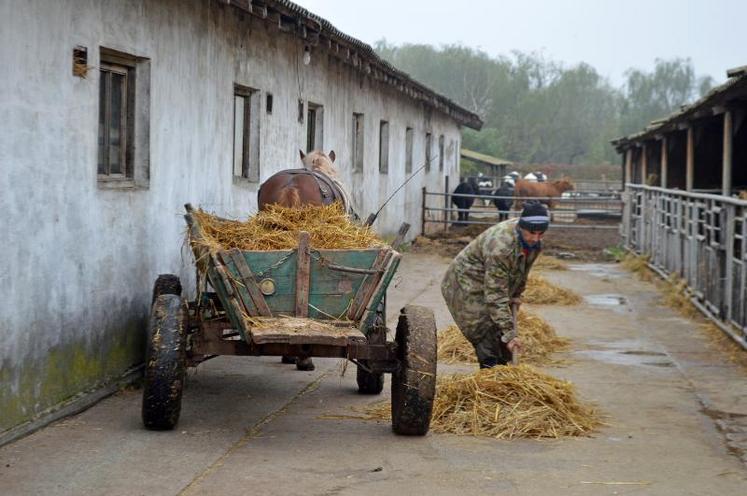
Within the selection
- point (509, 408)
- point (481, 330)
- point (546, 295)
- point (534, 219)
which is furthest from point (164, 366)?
point (546, 295)

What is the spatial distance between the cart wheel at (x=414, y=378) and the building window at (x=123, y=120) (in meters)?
2.89

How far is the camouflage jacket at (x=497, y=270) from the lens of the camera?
852 centimetres

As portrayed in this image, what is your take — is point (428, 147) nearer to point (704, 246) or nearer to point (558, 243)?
point (558, 243)

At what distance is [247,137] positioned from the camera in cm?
1339

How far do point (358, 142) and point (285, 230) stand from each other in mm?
12817

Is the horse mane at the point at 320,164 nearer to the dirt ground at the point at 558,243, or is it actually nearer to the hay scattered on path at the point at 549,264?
the hay scattered on path at the point at 549,264

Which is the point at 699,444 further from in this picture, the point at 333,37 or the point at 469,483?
the point at 333,37

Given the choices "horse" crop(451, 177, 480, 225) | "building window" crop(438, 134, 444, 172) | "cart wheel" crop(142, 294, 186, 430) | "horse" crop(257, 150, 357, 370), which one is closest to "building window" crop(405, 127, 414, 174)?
"horse" crop(451, 177, 480, 225)

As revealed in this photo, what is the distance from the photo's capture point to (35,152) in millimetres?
7598

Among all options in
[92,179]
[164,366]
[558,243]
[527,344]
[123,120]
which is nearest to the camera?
[164,366]

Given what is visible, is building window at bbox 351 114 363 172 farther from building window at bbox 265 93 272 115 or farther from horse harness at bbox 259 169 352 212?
horse harness at bbox 259 169 352 212

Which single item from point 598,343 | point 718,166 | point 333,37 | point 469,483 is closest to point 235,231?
point 469,483

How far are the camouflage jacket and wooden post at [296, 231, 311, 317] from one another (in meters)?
1.64

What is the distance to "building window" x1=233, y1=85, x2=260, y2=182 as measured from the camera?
1320 centimetres
